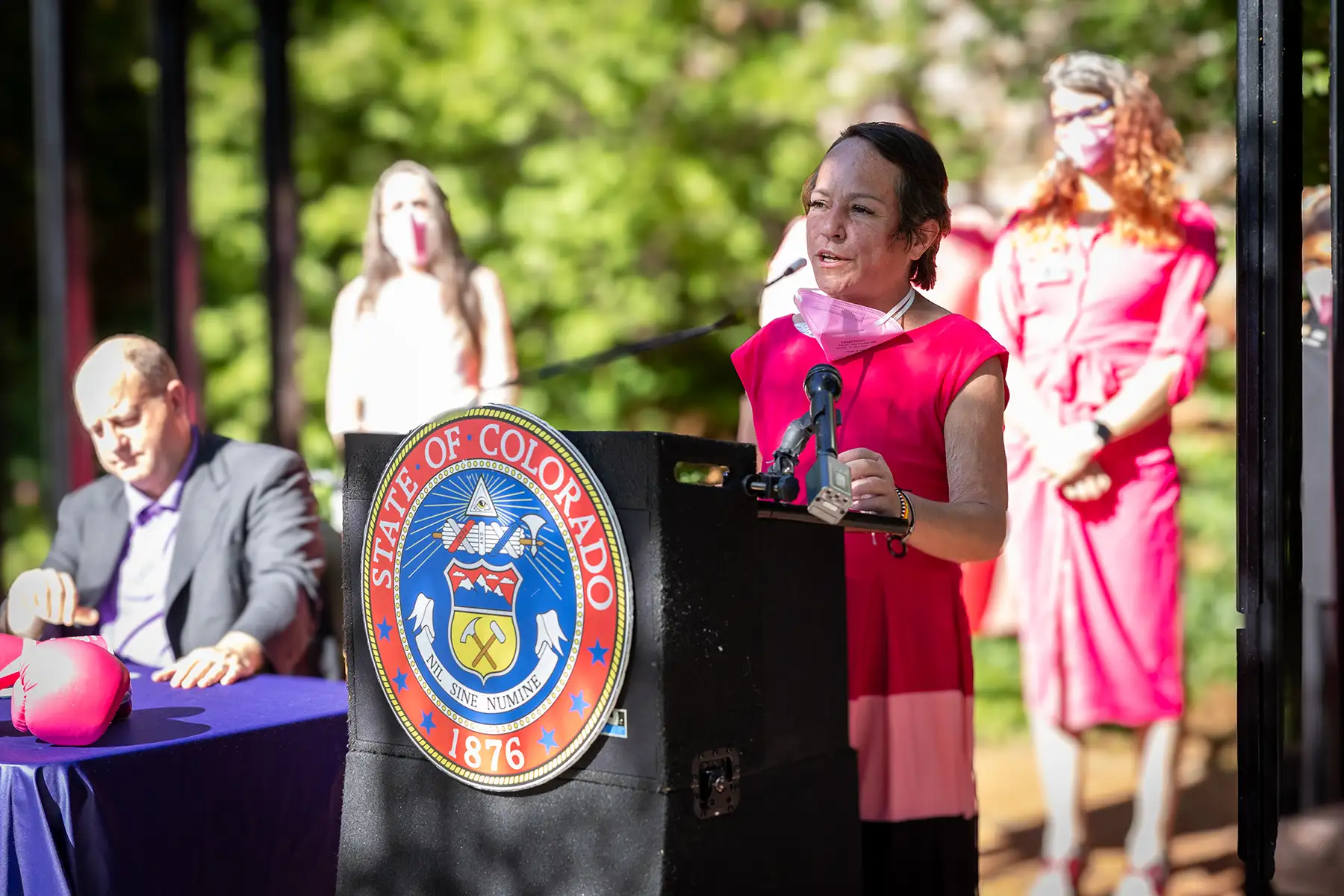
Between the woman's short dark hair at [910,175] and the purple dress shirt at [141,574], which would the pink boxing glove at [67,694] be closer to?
the purple dress shirt at [141,574]

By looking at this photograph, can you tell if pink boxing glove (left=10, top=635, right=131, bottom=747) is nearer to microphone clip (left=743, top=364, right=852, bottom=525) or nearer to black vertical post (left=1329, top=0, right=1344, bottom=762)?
microphone clip (left=743, top=364, right=852, bottom=525)

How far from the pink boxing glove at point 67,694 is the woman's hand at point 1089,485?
2.60 m

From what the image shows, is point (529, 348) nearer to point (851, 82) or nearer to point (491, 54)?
point (491, 54)

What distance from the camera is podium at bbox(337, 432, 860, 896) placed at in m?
1.54

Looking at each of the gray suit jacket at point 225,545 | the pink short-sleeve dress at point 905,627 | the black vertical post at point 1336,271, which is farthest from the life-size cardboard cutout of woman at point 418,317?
the pink short-sleeve dress at point 905,627

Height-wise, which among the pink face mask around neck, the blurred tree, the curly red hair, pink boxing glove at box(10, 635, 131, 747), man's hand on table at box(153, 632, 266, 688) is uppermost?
the blurred tree

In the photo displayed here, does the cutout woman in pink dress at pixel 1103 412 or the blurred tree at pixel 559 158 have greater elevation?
the blurred tree at pixel 559 158

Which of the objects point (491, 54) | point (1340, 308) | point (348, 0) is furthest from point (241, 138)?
point (1340, 308)

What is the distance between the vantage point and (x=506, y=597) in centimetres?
163

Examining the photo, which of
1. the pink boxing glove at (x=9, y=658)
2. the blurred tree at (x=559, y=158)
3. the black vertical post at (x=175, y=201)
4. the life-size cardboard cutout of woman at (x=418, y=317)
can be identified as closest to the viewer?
the pink boxing glove at (x=9, y=658)

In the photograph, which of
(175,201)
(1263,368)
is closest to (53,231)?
(175,201)

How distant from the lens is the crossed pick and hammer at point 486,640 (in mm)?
1637

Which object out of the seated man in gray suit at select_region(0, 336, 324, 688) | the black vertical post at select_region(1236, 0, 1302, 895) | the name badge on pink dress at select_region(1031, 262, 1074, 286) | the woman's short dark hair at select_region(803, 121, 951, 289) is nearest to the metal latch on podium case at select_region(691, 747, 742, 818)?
the woman's short dark hair at select_region(803, 121, 951, 289)

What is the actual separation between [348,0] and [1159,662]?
24.4ft
